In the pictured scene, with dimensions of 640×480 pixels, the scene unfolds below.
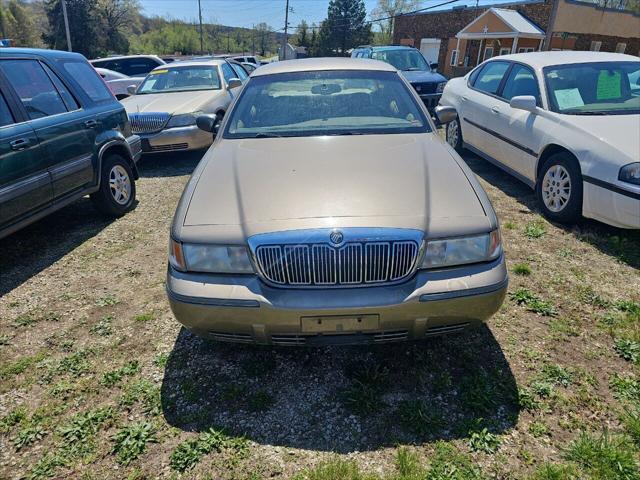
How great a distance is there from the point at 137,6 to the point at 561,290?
218 ft

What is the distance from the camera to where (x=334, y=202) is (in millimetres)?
2223

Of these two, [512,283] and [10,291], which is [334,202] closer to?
[512,283]

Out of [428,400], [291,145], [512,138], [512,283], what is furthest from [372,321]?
[512,138]

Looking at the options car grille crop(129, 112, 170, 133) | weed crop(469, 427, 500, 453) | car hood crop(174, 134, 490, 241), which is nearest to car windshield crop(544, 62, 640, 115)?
car hood crop(174, 134, 490, 241)

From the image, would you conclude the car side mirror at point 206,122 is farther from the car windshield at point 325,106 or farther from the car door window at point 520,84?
the car door window at point 520,84

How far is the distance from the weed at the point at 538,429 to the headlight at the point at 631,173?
2.54 metres

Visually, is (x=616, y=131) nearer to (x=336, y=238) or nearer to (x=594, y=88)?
(x=594, y=88)

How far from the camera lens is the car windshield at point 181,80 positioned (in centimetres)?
817

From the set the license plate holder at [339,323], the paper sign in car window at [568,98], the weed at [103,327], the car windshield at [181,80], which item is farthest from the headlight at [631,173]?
the car windshield at [181,80]

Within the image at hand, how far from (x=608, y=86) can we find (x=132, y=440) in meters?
5.60

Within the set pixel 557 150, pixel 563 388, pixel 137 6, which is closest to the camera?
pixel 563 388

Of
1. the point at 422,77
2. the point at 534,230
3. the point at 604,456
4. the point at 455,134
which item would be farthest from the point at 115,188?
the point at 422,77

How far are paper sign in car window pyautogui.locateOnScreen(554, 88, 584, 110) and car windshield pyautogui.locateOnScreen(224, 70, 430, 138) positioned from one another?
2.17m

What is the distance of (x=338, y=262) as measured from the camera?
2047 mm
